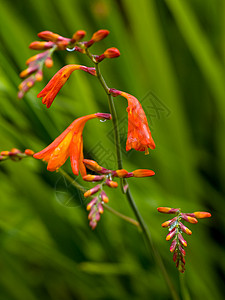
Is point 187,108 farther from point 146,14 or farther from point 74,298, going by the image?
point 74,298

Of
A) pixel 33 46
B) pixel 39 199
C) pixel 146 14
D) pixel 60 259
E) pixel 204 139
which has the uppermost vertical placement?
pixel 33 46

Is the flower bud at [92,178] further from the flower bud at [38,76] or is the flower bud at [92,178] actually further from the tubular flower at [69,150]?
the flower bud at [38,76]

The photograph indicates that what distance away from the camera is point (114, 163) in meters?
1.31

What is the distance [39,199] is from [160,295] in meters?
0.67

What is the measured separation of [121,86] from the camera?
6.95ft

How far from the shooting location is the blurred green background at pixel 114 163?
1.37 meters

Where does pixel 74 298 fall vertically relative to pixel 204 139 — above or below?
below

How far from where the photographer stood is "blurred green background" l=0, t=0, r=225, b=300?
137cm

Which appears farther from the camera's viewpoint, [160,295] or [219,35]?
[219,35]

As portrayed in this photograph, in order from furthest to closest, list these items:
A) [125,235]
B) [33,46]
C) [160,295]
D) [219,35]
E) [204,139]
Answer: [204,139] < [219,35] < [125,235] < [160,295] < [33,46]

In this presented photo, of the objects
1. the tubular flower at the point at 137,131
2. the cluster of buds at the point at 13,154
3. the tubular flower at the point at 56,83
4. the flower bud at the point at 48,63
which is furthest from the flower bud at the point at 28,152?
the flower bud at the point at 48,63

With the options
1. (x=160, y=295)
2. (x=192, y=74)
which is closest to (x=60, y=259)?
(x=160, y=295)

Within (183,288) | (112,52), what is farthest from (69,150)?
(183,288)

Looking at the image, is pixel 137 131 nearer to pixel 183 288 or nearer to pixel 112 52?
pixel 112 52
